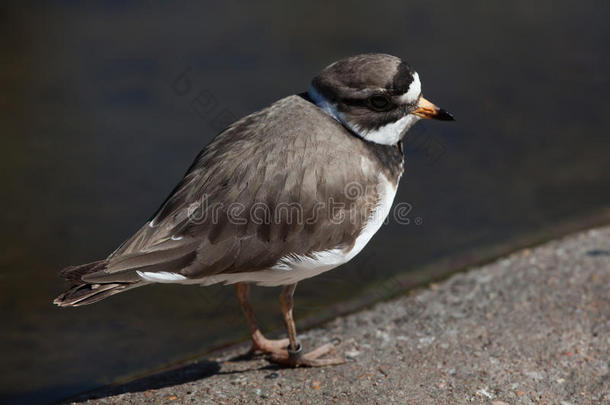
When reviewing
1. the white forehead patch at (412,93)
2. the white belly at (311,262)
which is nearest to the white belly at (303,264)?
the white belly at (311,262)

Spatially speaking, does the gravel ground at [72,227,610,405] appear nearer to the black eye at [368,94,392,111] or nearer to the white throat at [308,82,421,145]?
the white throat at [308,82,421,145]

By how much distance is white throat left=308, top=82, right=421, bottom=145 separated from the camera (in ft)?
18.8

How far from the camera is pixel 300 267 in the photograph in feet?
17.9

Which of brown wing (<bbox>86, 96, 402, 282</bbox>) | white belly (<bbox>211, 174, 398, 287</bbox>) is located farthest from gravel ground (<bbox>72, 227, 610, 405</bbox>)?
brown wing (<bbox>86, 96, 402, 282</bbox>)

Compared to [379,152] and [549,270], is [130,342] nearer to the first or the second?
[379,152]

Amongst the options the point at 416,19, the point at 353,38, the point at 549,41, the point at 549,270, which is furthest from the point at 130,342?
the point at 549,41

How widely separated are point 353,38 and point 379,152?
6.07 meters

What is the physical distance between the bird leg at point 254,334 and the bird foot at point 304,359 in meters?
0.10

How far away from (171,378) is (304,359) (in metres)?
1.02

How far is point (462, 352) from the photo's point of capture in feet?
19.7

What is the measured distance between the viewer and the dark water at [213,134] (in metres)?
7.20

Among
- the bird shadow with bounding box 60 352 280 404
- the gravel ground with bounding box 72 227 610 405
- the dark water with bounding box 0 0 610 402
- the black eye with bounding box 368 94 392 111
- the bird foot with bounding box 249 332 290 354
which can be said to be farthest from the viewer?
the dark water with bounding box 0 0 610 402

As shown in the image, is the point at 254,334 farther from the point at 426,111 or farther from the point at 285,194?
the point at 426,111

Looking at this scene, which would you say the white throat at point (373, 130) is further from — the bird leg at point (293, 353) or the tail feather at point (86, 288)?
the tail feather at point (86, 288)
